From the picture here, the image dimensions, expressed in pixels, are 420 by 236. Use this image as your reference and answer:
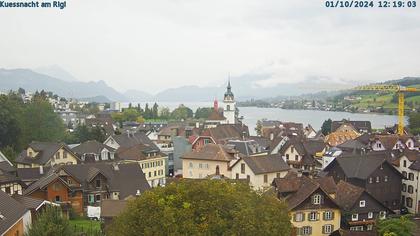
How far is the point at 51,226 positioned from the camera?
63.0 ft

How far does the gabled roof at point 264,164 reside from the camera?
3897cm

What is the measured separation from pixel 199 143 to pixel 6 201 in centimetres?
3539

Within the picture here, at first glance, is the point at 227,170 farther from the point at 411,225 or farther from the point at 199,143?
the point at 411,225

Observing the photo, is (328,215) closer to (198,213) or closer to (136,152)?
(198,213)

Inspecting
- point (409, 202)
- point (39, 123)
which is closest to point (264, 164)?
point (409, 202)


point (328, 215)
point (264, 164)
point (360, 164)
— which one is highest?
point (360, 164)

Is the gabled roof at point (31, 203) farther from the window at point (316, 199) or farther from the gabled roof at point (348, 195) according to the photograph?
the gabled roof at point (348, 195)

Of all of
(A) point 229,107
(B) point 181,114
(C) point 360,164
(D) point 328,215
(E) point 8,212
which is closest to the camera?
(E) point 8,212

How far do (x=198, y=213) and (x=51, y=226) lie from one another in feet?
19.6

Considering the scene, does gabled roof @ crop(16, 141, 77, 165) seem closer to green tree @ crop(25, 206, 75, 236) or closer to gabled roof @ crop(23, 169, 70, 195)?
gabled roof @ crop(23, 169, 70, 195)

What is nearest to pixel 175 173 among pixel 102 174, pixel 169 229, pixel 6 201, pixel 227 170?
pixel 227 170

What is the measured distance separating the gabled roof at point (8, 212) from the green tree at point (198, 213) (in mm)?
4399

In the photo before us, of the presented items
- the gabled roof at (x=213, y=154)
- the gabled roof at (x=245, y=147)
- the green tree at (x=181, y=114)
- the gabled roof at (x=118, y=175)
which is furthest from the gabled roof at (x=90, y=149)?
the green tree at (x=181, y=114)

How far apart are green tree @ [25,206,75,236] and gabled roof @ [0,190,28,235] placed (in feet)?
3.36
